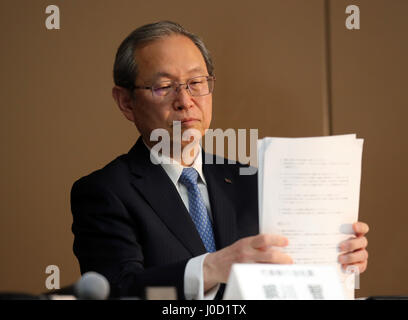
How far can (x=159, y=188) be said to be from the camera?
2049 millimetres

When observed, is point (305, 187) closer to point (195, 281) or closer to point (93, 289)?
point (195, 281)

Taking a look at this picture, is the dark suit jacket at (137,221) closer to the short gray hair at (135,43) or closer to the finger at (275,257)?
the short gray hair at (135,43)

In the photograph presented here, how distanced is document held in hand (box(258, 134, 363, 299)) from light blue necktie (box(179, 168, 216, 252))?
585 mm

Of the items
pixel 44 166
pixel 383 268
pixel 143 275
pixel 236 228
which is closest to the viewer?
pixel 143 275

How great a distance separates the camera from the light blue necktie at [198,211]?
6.64ft

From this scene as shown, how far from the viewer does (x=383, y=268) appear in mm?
3285

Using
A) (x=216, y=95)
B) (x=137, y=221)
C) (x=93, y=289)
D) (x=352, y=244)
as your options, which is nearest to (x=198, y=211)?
(x=137, y=221)

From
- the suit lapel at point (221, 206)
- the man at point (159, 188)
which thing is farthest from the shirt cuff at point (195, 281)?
the suit lapel at point (221, 206)

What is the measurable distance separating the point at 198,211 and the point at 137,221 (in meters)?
0.21

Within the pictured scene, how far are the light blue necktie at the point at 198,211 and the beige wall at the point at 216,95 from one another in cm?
113

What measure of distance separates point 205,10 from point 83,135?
0.91 metres

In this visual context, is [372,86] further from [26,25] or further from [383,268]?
[26,25]

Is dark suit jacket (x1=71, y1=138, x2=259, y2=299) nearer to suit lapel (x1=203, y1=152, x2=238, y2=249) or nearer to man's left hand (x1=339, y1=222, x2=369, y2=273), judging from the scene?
→ suit lapel (x1=203, y1=152, x2=238, y2=249)

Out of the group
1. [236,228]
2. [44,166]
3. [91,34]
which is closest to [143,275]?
[236,228]
